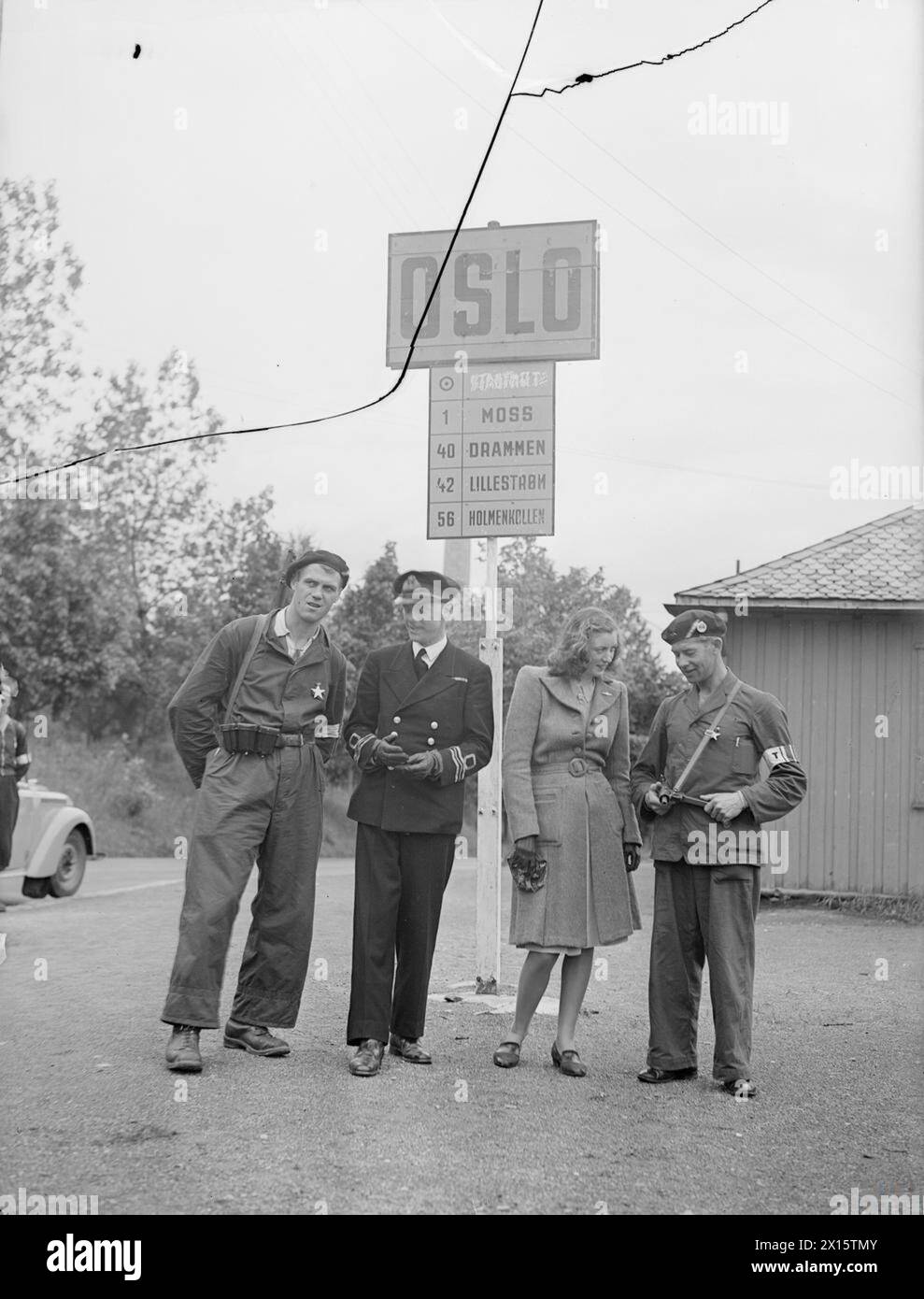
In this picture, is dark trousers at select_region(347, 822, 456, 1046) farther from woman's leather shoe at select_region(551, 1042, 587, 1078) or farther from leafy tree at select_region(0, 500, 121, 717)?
leafy tree at select_region(0, 500, 121, 717)

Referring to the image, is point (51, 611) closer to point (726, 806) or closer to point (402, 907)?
point (402, 907)

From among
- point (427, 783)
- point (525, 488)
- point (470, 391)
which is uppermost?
point (470, 391)

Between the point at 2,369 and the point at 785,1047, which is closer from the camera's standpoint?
the point at 785,1047

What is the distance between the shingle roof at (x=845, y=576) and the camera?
52.6 feet

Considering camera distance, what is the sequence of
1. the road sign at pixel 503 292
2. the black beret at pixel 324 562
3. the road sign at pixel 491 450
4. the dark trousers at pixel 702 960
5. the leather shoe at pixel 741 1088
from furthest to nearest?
the road sign at pixel 491 450 → the road sign at pixel 503 292 → the black beret at pixel 324 562 → the dark trousers at pixel 702 960 → the leather shoe at pixel 741 1088

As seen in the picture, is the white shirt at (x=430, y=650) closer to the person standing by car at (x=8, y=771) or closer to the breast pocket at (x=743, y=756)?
the breast pocket at (x=743, y=756)

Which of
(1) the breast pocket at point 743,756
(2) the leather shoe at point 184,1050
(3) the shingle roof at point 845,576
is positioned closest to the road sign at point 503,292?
(1) the breast pocket at point 743,756

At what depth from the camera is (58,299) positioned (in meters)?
14.8

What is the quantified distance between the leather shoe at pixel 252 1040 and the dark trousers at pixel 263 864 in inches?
1.7

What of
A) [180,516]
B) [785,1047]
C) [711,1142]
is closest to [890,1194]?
[711,1142]

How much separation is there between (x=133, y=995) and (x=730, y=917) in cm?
329

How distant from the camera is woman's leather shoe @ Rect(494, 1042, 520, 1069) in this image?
6.02 metres
